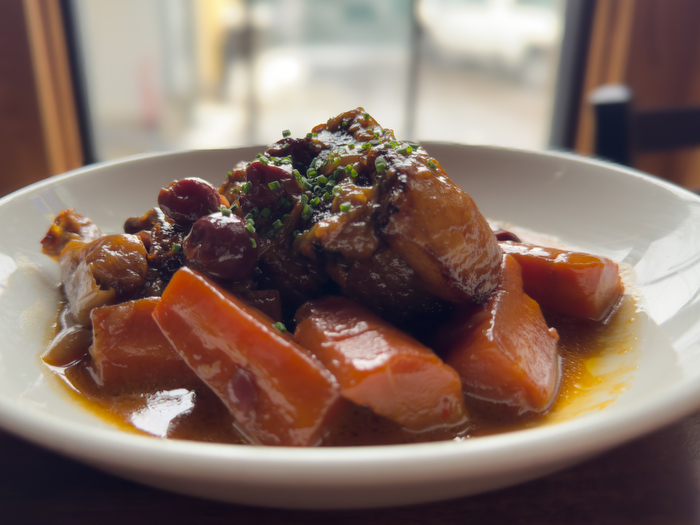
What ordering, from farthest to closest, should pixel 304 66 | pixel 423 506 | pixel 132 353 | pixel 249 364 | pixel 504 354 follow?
pixel 304 66 → pixel 132 353 → pixel 504 354 → pixel 249 364 → pixel 423 506

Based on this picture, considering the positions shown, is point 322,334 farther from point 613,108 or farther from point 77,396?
point 613,108

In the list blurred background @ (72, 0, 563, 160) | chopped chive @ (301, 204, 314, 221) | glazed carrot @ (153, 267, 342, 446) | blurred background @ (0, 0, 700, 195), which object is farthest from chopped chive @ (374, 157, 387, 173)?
blurred background @ (72, 0, 563, 160)

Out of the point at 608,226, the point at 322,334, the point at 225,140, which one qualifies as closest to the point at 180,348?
the point at 322,334

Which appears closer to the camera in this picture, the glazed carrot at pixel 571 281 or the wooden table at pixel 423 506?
the wooden table at pixel 423 506

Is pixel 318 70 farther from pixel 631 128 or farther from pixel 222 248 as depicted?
pixel 222 248

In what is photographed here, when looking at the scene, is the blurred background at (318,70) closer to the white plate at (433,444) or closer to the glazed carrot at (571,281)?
the white plate at (433,444)

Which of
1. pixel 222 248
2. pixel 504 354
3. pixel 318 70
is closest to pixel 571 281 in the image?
pixel 504 354

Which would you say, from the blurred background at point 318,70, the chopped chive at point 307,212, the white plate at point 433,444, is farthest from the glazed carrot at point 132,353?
the blurred background at point 318,70
